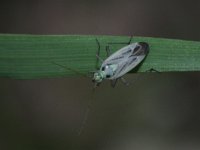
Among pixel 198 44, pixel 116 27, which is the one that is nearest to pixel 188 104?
pixel 116 27

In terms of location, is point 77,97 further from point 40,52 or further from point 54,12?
point 40,52

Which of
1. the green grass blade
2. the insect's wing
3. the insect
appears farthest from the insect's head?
the green grass blade

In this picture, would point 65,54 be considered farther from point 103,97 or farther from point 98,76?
point 103,97

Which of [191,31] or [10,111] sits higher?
[191,31]

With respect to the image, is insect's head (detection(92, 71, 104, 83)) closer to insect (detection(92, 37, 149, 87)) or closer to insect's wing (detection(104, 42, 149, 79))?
insect (detection(92, 37, 149, 87))

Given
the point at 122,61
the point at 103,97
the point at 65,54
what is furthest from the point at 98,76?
the point at 103,97

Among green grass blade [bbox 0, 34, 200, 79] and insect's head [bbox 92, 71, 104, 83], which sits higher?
insect's head [bbox 92, 71, 104, 83]

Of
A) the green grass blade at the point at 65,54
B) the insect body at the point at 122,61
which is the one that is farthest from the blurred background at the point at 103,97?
the green grass blade at the point at 65,54
